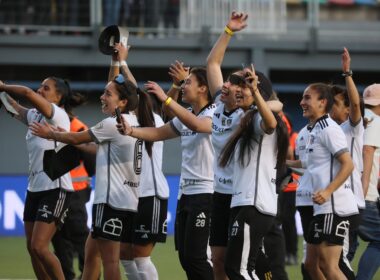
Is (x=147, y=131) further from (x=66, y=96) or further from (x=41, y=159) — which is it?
(x=66, y=96)

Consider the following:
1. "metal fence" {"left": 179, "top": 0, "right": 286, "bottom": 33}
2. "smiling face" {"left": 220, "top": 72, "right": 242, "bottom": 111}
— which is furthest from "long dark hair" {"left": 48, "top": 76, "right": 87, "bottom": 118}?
"metal fence" {"left": 179, "top": 0, "right": 286, "bottom": 33}

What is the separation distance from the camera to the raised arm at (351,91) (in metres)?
9.42

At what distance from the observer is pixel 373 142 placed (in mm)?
10180

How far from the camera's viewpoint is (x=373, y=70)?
2330 cm

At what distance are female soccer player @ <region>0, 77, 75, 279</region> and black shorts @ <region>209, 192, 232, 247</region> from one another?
2008 millimetres

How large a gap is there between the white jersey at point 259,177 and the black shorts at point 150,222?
4.09 feet

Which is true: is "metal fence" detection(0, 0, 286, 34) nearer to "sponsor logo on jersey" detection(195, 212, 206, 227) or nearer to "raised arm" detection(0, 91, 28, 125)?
"raised arm" detection(0, 91, 28, 125)

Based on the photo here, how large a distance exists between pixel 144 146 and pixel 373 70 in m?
14.4

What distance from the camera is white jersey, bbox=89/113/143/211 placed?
909cm

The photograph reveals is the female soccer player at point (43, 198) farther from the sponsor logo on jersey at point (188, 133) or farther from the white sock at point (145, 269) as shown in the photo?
the sponsor logo on jersey at point (188, 133)

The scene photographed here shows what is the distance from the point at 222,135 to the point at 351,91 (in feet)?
4.64

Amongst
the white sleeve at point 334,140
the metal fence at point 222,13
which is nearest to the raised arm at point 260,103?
the white sleeve at point 334,140

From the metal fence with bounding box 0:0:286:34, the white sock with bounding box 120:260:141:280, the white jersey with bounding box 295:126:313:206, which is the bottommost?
the white sock with bounding box 120:260:141:280

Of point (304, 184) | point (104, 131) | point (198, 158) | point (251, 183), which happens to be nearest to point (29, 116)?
point (104, 131)
